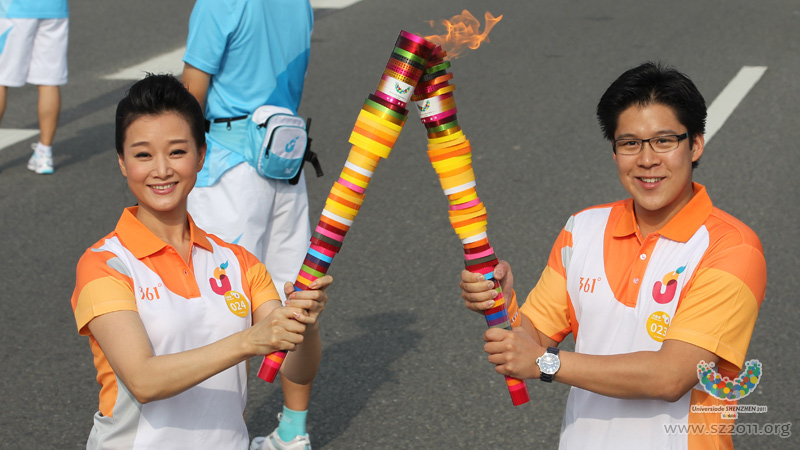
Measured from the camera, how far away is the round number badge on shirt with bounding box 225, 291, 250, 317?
267 cm

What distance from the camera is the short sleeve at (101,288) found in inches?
96.4

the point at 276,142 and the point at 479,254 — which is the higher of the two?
the point at 479,254

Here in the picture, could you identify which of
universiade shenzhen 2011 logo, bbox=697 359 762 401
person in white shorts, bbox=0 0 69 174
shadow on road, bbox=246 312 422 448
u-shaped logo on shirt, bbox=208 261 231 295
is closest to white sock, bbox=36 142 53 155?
person in white shorts, bbox=0 0 69 174

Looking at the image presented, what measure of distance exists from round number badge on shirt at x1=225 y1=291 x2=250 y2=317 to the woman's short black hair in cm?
46

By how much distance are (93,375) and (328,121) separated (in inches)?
161

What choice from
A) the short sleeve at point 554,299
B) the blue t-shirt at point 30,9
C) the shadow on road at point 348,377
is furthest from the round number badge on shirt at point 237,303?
the blue t-shirt at point 30,9

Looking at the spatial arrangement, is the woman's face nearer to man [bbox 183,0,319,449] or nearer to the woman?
the woman

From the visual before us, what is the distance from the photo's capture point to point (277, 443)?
4059 millimetres

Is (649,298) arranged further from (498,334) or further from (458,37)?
(458,37)

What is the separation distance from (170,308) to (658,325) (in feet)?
4.18

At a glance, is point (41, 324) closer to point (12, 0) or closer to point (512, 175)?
point (12, 0)

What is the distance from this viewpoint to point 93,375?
15.4 ft

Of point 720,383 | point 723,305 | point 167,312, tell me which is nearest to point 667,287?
point 723,305

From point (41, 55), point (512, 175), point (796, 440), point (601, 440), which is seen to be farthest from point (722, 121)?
point (601, 440)
